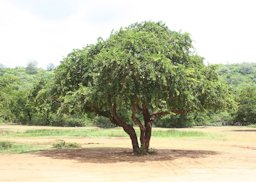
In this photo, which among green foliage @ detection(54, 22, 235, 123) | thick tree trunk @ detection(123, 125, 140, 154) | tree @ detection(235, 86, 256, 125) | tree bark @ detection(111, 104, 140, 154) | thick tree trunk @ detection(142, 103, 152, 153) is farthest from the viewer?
tree @ detection(235, 86, 256, 125)

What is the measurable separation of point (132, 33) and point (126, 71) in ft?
9.20

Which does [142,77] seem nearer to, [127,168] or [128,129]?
[127,168]

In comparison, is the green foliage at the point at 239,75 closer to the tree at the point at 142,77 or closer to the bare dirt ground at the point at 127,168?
the tree at the point at 142,77

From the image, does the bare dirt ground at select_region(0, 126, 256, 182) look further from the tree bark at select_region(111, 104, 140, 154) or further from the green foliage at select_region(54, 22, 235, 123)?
the green foliage at select_region(54, 22, 235, 123)

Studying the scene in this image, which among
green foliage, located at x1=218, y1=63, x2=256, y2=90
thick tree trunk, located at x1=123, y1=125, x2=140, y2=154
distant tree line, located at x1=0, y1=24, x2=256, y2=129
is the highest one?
green foliage, located at x1=218, y1=63, x2=256, y2=90

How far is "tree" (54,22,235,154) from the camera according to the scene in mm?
20812

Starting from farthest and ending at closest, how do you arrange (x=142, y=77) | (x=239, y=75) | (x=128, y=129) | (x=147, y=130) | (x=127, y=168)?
(x=239, y=75), (x=128, y=129), (x=147, y=130), (x=142, y=77), (x=127, y=168)

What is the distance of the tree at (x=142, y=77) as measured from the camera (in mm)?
20812

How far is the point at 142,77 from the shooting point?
2089 centimetres

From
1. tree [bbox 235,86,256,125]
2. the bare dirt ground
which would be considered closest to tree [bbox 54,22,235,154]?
the bare dirt ground

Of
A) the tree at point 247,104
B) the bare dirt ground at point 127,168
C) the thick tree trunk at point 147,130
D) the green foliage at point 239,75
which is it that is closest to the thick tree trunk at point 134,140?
the thick tree trunk at point 147,130

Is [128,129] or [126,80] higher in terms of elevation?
[126,80]

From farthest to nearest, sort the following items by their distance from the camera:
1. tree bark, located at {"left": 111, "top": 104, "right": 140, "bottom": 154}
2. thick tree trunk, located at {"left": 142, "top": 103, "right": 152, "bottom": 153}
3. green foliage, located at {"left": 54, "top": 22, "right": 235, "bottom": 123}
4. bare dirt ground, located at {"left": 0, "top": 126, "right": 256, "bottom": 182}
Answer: thick tree trunk, located at {"left": 142, "top": 103, "right": 152, "bottom": 153} < tree bark, located at {"left": 111, "top": 104, "right": 140, "bottom": 154} < green foliage, located at {"left": 54, "top": 22, "right": 235, "bottom": 123} < bare dirt ground, located at {"left": 0, "top": 126, "right": 256, "bottom": 182}

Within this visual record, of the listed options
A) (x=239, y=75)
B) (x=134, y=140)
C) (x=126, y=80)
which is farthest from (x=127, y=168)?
(x=239, y=75)
